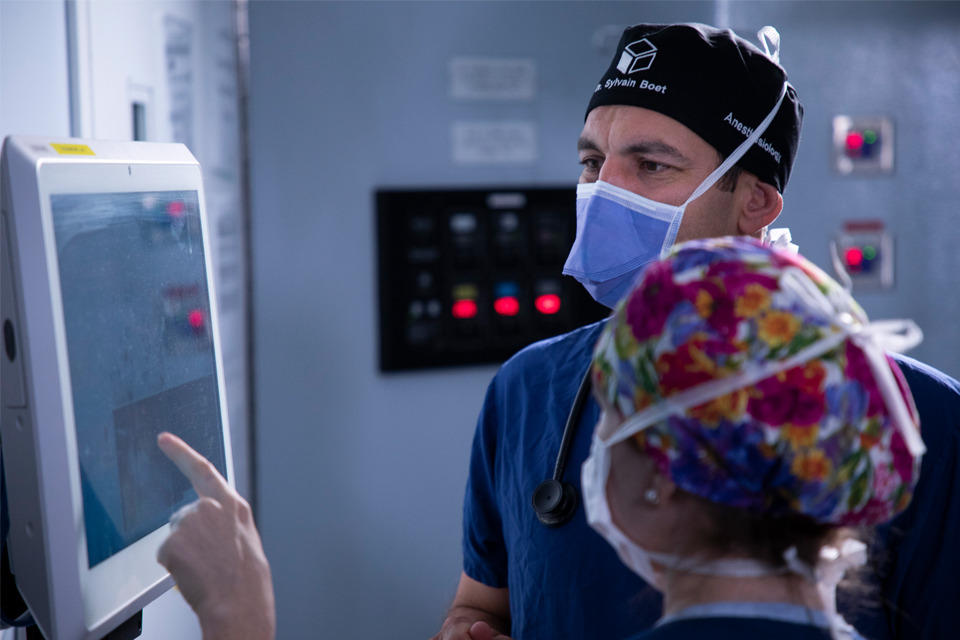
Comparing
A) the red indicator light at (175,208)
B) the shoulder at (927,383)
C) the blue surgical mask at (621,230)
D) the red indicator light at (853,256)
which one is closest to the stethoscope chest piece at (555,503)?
the blue surgical mask at (621,230)

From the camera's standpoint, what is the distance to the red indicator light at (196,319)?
1022 millimetres

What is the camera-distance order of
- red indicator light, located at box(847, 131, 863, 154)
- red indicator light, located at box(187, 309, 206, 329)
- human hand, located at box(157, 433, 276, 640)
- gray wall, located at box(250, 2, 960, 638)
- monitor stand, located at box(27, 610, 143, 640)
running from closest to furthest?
human hand, located at box(157, 433, 276, 640)
monitor stand, located at box(27, 610, 143, 640)
red indicator light, located at box(187, 309, 206, 329)
gray wall, located at box(250, 2, 960, 638)
red indicator light, located at box(847, 131, 863, 154)

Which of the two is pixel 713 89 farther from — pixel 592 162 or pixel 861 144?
pixel 861 144

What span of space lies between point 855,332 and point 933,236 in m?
2.04

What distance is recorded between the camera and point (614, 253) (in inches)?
51.4

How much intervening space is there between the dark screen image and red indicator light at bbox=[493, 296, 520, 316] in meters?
1.25

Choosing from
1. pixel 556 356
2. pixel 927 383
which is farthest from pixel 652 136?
pixel 927 383

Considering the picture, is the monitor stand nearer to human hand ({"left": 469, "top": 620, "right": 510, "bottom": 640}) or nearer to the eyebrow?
human hand ({"left": 469, "top": 620, "right": 510, "bottom": 640})

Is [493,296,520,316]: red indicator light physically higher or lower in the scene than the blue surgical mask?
lower

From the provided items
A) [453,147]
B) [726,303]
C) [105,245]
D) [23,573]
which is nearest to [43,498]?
[23,573]

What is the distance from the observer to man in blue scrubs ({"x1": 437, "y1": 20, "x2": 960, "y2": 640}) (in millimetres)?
1137

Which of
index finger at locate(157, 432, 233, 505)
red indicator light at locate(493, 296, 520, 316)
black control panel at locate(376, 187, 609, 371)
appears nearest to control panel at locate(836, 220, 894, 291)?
black control panel at locate(376, 187, 609, 371)

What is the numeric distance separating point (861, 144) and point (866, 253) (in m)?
0.29

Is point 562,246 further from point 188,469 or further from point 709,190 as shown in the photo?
point 188,469
